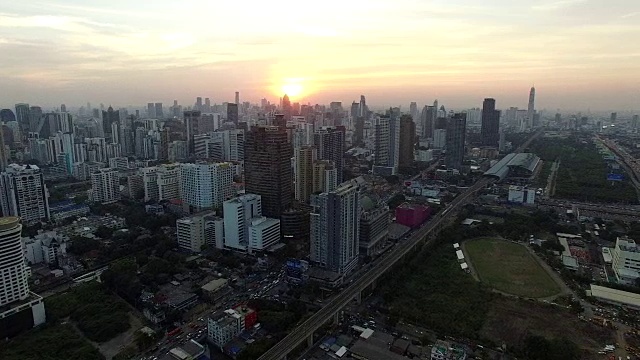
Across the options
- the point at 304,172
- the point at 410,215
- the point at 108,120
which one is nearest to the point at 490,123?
the point at 410,215

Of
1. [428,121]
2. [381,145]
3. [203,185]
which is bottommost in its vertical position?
[203,185]

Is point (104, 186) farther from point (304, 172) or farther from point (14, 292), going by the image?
point (14, 292)

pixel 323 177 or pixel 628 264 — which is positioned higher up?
pixel 323 177

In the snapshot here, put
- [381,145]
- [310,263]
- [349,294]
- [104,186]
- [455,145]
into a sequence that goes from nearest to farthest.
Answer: [349,294] < [310,263] < [104,186] < [381,145] < [455,145]

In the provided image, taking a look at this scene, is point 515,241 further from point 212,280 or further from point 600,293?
point 212,280

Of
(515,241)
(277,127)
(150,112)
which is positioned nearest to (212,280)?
(277,127)

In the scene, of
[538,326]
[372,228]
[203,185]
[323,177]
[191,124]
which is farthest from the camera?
[191,124]

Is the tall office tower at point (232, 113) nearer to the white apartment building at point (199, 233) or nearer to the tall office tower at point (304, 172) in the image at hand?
the tall office tower at point (304, 172)
